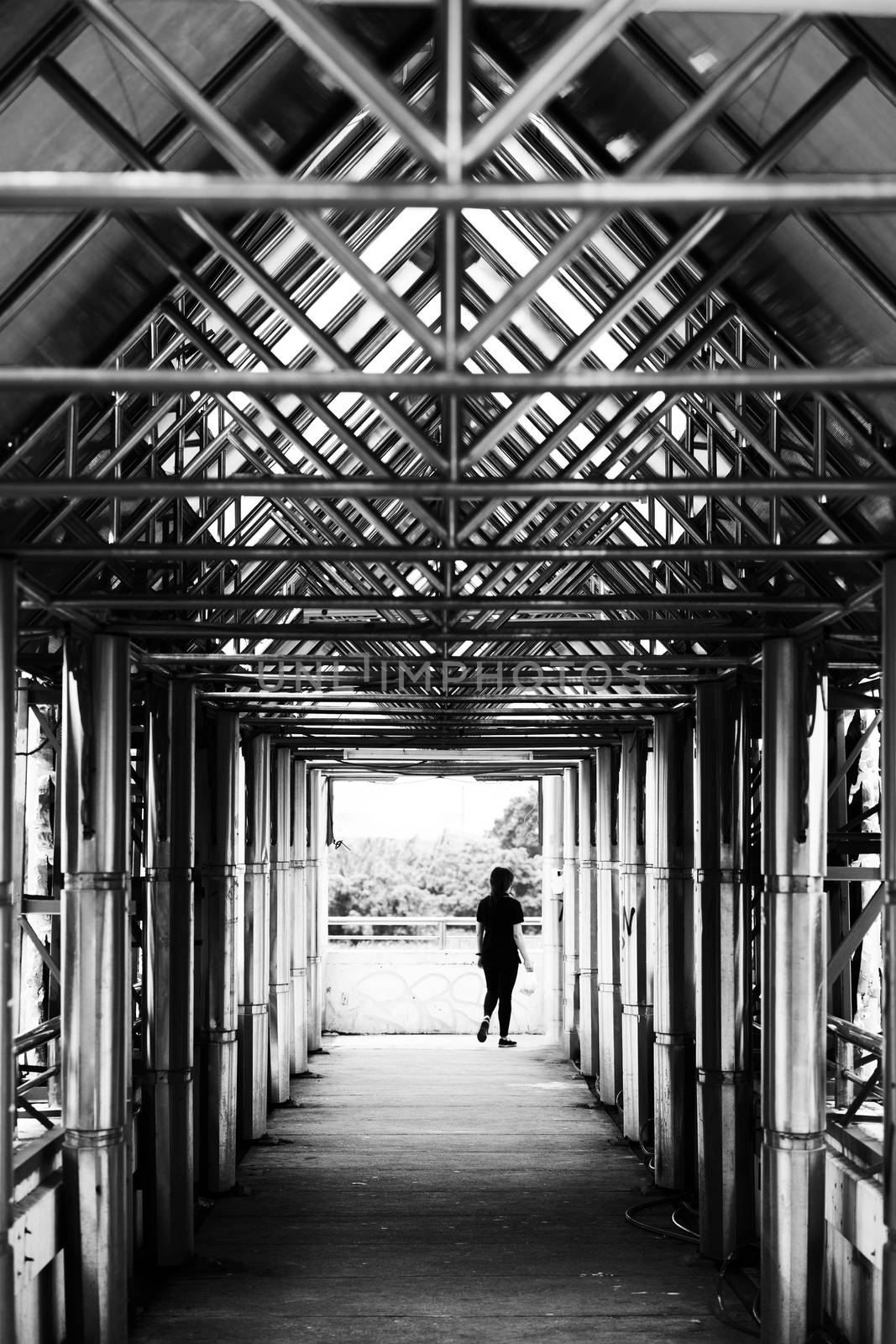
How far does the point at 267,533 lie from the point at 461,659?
10.6 feet

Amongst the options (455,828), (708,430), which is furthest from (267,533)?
(455,828)

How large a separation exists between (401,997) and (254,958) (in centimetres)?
1170

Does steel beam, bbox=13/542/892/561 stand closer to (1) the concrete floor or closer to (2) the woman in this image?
(1) the concrete floor

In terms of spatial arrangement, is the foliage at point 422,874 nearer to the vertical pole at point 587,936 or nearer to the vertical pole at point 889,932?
the vertical pole at point 587,936

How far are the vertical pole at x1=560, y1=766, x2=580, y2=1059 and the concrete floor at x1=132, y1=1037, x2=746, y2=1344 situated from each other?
3883 mm

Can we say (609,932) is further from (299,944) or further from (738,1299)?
(738,1299)

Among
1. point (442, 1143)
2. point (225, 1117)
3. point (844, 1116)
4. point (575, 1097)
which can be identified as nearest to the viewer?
point (844, 1116)

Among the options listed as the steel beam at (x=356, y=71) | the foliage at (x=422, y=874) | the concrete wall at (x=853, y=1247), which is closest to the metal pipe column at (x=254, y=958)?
the concrete wall at (x=853, y=1247)

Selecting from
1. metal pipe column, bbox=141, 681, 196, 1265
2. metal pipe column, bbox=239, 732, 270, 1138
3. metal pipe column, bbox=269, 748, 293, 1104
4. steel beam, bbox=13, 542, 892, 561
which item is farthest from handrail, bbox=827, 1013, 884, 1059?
metal pipe column, bbox=269, 748, 293, 1104

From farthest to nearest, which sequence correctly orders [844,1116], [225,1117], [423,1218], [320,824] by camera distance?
1. [320,824]
2. [225,1117]
3. [423,1218]
4. [844,1116]

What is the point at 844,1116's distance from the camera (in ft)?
36.6

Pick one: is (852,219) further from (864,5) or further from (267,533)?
(267,533)

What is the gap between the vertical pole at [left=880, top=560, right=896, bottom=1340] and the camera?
8.00 m

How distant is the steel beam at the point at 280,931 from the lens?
20875 mm
